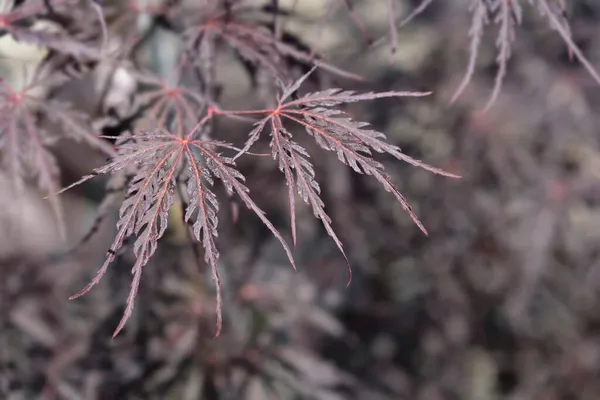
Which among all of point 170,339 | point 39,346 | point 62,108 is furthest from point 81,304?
point 62,108

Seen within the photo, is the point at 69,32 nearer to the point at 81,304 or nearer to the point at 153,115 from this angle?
the point at 153,115

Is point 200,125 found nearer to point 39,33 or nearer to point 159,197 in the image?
point 159,197

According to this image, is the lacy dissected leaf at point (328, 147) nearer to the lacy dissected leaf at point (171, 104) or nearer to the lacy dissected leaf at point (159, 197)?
the lacy dissected leaf at point (159, 197)

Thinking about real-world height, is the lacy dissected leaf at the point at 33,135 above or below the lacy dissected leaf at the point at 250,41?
below

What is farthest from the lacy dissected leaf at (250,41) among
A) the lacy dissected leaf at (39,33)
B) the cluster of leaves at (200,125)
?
the lacy dissected leaf at (39,33)

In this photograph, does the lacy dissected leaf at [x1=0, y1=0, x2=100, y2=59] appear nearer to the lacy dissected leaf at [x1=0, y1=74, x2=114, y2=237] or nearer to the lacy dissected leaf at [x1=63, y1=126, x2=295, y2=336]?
the lacy dissected leaf at [x1=0, y1=74, x2=114, y2=237]

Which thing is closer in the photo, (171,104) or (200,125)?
(200,125)

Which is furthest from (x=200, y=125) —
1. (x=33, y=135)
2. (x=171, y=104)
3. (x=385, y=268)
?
(x=385, y=268)
